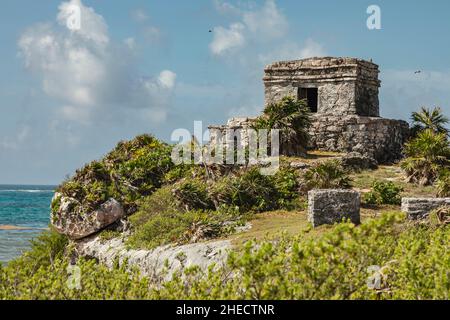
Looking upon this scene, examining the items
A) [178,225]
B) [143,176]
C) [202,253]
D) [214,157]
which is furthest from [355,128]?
[202,253]

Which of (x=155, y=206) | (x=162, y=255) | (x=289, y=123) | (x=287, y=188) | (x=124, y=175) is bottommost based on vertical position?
(x=162, y=255)

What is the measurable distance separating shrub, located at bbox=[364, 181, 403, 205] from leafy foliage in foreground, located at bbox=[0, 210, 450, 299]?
8.81 m

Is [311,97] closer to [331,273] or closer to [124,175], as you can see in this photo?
[124,175]

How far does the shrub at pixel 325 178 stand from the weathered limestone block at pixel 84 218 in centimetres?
571

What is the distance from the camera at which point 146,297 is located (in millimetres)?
10109

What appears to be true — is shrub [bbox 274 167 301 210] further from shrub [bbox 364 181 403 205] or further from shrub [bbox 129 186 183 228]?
shrub [bbox 129 186 183 228]

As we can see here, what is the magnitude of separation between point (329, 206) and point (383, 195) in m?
4.67

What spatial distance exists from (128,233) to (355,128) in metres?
10.3

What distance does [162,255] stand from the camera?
16781mm

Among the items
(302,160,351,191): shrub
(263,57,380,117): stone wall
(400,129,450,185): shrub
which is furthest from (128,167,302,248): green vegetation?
(263,57,380,117): stone wall

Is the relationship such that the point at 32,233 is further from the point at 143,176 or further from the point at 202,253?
the point at 202,253

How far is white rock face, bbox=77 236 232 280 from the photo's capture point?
1528 centimetres

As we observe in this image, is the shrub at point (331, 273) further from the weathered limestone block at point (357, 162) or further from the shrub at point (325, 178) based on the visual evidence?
the weathered limestone block at point (357, 162)

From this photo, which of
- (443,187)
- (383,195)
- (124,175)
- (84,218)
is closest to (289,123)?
(383,195)
